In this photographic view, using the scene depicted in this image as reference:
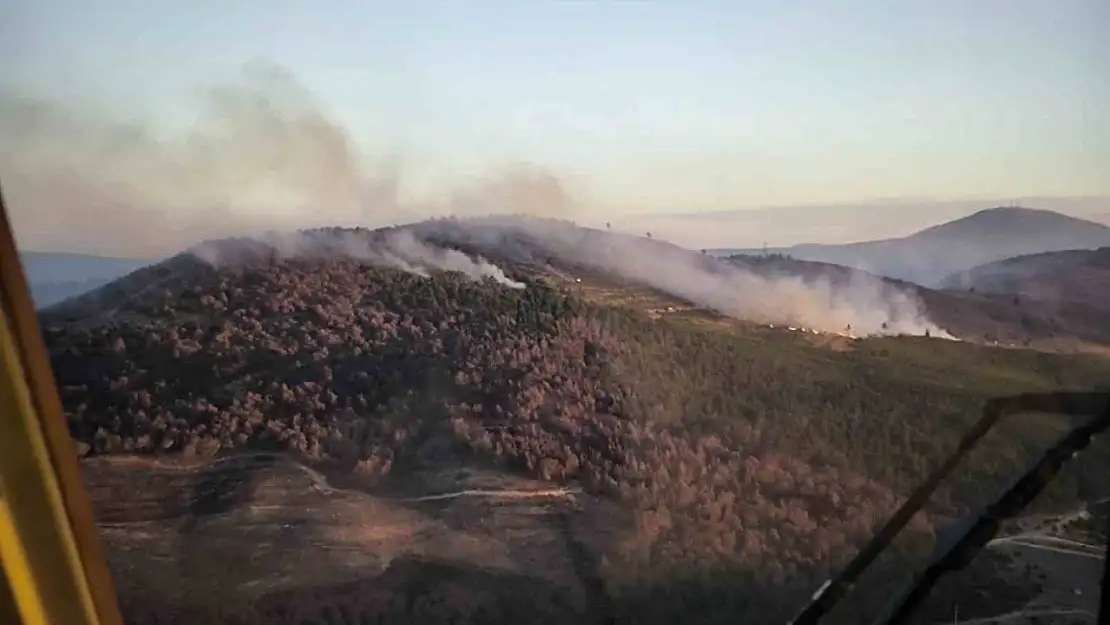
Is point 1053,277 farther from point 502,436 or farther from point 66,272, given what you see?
point 66,272

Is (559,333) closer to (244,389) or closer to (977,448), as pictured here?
(244,389)

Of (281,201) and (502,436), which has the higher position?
(281,201)

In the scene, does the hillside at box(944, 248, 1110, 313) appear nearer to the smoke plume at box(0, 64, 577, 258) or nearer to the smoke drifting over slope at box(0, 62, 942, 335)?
the smoke drifting over slope at box(0, 62, 942, 335)

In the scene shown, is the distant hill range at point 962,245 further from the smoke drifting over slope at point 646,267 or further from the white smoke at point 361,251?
the white smoke at point 361,251

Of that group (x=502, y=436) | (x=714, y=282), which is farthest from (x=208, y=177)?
(x=714, y=282)

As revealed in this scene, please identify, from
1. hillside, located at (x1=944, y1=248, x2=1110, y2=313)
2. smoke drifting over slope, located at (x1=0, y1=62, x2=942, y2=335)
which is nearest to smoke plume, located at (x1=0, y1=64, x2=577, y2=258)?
smoke drifting over slope, located at (x1=0, y1=62, x2=942, y2=335)

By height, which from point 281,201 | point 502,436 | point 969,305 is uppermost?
point 281,201

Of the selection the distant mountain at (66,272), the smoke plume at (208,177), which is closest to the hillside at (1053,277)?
the smoke plume at (208,177)
